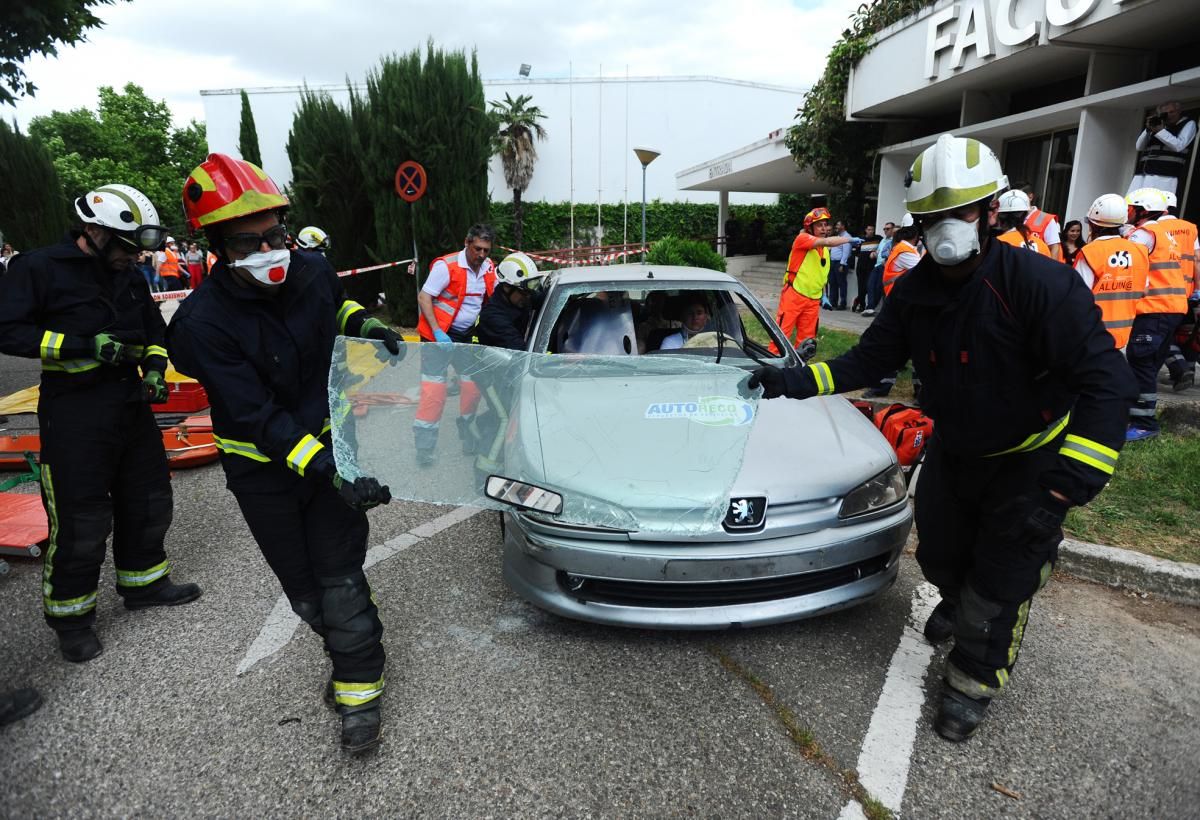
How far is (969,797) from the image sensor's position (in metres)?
2.15

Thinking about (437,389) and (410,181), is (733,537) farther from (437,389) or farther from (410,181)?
→ (410,181)

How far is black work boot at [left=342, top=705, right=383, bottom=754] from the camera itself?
7.60 feet

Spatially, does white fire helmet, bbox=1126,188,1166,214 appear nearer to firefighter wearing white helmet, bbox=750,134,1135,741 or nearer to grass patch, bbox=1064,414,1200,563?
grass patch, bbox=1064,414,1200,563

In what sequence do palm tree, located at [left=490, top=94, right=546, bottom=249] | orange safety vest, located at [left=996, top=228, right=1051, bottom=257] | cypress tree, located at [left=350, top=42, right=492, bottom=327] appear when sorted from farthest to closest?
palm tree, located at [left=490, top=94, right=546, bottom=249] → cypress tree, located at [left=350, top=42, right=492, bottom=327] → orange safety vest, located at [left=996, top=228, right=1051, bottom=257]

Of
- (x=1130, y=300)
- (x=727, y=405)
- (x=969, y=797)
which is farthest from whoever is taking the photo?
(x=1130, y=300)

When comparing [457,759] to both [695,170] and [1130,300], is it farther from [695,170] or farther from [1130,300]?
[695,170]

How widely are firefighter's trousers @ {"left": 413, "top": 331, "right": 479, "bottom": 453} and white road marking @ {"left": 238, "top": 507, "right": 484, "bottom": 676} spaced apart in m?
0.62

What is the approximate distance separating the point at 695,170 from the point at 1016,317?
2610 cm

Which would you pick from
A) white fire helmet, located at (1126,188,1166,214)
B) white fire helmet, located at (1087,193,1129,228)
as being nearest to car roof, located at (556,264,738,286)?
white fire helmet, located at (1087,193,1129,228)

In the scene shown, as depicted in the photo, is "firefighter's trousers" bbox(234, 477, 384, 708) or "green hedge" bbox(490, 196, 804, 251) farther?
"green hedge" bbox(490, 196, 804, 251)

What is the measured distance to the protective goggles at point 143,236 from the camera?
9.70 feet

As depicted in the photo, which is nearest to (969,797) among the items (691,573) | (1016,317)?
(691,573)

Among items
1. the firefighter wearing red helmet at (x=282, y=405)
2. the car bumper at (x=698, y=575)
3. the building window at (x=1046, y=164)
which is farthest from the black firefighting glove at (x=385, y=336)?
the building window at (x=1046, y=164)

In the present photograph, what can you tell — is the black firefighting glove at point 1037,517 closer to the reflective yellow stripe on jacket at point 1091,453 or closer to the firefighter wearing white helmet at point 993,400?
the firefighter wearing white helmet at point 993,400
